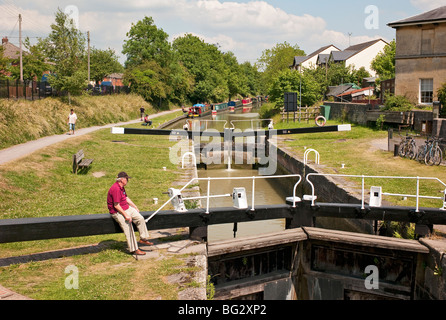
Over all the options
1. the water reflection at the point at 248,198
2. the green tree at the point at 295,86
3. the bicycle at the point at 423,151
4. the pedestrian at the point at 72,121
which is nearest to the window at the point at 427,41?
the green tree at the point at 295,86

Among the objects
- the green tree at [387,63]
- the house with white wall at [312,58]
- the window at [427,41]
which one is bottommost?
the window at [427,41]

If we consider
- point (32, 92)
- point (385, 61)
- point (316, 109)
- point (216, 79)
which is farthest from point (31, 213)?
point (216, 79)

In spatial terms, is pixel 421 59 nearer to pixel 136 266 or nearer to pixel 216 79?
pixel 136 266

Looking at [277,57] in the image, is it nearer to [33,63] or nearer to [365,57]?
[365,57]

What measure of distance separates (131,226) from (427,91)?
2576 cm

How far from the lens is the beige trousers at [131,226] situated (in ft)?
23.5

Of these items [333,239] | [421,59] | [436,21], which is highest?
[436,21]

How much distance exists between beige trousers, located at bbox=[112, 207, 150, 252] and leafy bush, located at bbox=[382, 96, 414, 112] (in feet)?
72.8

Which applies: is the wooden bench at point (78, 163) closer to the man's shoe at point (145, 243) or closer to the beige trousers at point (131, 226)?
the man's shoe at point (145, 243)

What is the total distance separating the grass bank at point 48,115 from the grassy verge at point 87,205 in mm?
1916

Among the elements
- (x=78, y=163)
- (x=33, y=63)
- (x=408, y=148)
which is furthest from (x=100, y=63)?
(x=408, y=148)

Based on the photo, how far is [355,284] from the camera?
853 centimetres

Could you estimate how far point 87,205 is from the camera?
36.1 feet

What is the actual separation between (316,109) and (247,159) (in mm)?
13911
